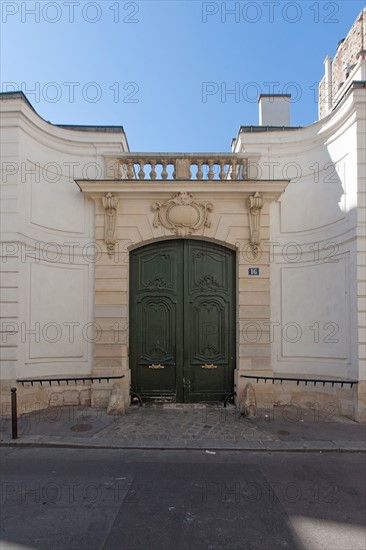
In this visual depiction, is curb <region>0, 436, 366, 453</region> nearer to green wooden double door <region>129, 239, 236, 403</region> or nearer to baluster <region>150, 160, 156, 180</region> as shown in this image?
green wooden double door <region>129, 239, 236, 403</region>

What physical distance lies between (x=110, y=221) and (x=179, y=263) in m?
1.64

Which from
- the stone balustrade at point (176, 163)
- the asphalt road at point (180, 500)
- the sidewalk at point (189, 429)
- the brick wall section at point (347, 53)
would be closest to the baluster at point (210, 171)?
the stone balustrade at point (176, 163)

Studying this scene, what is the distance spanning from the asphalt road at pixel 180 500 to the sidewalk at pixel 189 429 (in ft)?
0.66

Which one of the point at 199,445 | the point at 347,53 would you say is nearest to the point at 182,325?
the point at 199,445

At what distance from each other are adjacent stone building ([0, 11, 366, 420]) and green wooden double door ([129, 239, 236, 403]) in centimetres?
2

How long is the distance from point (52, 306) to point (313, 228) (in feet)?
17.8

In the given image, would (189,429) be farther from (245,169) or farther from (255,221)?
(245,169)

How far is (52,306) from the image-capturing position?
6891 millimetres

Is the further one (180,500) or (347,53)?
Result: (347,53)

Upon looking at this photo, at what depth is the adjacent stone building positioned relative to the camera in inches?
262

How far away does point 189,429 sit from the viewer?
5656 millimetres

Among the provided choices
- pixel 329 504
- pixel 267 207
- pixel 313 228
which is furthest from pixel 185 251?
pixel 329 504

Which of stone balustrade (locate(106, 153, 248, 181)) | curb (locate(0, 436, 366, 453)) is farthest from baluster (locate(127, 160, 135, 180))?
curb (locate(0, 436, 366, 453))

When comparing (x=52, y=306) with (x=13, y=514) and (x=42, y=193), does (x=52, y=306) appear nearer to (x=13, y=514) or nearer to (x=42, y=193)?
(x=42, y=193)
